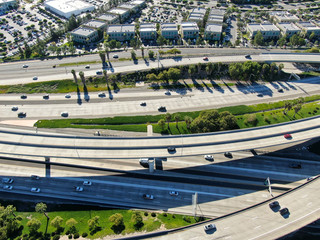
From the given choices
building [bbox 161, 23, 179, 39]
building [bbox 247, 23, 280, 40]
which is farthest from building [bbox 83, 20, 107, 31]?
building [bbox 247, 23, 280, 40]

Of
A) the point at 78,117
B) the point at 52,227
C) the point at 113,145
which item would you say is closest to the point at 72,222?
the point at 52,227

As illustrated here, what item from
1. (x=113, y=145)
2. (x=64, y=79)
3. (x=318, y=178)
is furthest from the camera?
(x=64, y=79)

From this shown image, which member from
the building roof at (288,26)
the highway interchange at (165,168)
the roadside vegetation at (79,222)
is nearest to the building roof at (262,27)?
the building roof at (288,26)

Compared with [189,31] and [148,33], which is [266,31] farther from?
[148,33]

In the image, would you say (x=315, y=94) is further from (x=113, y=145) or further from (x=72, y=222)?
(x=72, y=222)

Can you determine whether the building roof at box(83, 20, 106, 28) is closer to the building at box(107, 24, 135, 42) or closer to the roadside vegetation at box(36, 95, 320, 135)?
the building at box(107, 24, 135, 42)
